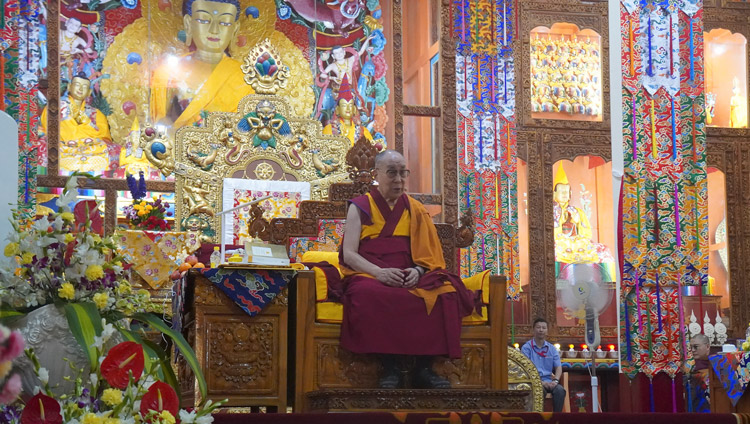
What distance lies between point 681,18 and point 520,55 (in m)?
3.99

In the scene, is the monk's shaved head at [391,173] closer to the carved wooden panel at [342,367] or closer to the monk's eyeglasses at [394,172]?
the monk's eyeglasses at [394,172]

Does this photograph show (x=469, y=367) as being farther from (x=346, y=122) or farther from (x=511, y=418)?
(x=346, y=122)

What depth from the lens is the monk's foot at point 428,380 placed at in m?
5.23

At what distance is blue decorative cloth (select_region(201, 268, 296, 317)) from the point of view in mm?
5016

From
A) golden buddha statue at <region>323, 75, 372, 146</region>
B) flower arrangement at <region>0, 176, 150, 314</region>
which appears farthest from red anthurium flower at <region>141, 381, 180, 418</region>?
golden buddha statue at <region>323, 75, 372, 146</region>

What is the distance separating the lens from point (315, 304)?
530cm

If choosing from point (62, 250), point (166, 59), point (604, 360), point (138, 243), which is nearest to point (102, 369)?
point (62, 250)

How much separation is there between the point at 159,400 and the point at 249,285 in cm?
270

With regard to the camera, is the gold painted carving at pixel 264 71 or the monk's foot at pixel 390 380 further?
the gold painted carving at pixel 264 71

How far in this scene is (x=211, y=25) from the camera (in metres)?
10.8

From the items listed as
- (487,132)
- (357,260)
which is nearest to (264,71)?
(487,132)

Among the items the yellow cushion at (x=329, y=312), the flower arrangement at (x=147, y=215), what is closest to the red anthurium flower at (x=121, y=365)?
the yellow cushion at (x=329, y=312)

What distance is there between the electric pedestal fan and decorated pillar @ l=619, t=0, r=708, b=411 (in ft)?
10.3

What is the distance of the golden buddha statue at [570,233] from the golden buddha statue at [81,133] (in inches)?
210
